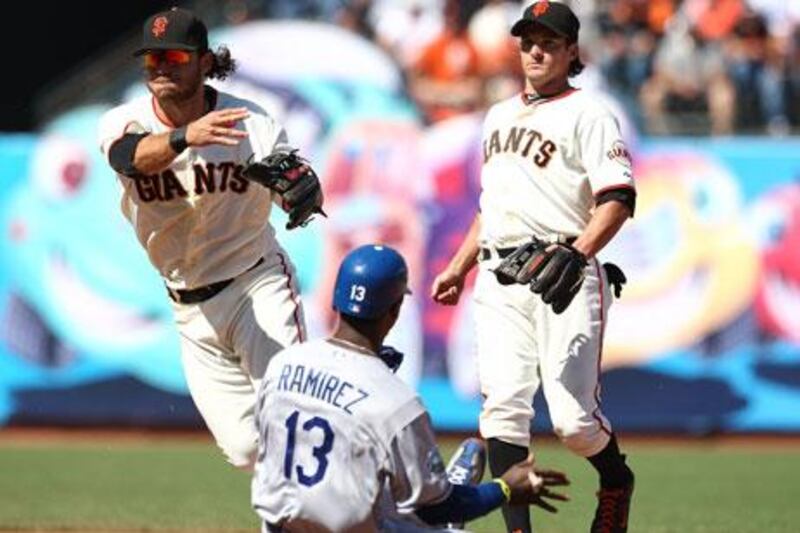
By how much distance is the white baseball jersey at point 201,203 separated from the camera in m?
7.76

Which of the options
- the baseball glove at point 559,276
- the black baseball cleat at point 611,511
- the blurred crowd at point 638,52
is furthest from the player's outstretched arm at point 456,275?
the blurred crowd at point 638,52

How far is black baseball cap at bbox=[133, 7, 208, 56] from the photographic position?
7.50m

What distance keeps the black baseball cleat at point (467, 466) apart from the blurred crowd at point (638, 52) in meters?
10.8

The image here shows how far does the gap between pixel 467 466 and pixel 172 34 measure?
2405 mm

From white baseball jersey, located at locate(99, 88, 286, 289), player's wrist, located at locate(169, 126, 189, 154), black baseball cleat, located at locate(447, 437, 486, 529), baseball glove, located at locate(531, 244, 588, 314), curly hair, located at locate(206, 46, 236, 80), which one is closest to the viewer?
black baseball cleat, located at locate(447, 437, 486, 529)

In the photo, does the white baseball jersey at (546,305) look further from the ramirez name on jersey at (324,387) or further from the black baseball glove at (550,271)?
the ramirez name on jersey at (324,387)

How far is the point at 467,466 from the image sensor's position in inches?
246

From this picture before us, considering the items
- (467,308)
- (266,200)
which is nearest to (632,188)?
(266,200)

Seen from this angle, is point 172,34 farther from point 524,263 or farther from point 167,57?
point 524,263

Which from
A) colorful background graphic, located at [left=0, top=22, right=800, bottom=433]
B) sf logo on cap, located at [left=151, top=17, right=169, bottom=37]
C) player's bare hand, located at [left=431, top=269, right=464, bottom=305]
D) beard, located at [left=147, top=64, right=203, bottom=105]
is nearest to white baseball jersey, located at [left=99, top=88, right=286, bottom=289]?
beard, located at [left=147, top=64, right=203, bottom=105]

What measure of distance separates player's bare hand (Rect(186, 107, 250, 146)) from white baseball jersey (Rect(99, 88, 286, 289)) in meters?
0.58

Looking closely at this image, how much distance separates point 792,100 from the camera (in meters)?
17.7

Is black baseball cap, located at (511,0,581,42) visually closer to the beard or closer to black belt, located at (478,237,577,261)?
black belt, located at (478,237,577,261)

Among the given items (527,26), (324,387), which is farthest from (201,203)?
(324,387)
